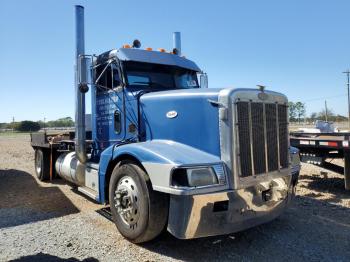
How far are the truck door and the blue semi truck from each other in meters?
0.03

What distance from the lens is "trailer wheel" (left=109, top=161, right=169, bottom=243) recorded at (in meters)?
4.04

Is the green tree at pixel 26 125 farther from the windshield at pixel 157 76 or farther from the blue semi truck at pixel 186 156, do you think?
the blue semi truck at pixel 186 156

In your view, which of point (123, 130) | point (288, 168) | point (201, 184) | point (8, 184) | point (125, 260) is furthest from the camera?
point (8, 184)

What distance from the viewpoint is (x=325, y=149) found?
7.39 metres

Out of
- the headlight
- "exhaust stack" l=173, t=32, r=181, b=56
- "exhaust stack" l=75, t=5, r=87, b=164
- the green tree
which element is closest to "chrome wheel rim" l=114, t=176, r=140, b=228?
the headlight

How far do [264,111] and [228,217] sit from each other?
4.63ft

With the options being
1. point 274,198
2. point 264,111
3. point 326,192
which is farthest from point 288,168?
point 326,192

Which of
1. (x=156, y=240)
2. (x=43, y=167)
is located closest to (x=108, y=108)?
(x=156, y=240)

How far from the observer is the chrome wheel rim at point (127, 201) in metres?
4.28

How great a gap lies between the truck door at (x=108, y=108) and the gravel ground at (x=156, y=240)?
1.30 metres

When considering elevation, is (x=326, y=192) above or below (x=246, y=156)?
below

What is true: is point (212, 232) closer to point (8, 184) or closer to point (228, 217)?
point (228, 217)

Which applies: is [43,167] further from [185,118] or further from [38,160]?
[185,118]

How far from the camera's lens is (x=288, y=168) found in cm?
469
